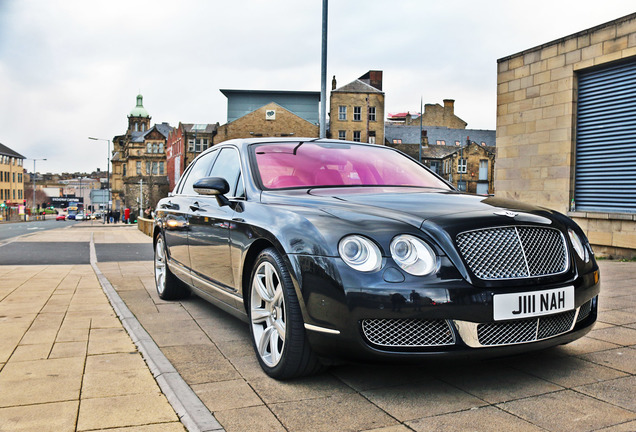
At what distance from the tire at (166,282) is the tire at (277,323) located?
2.50 m

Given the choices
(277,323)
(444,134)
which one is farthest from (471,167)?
(277,323)

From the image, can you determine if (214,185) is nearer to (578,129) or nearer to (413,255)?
(413,255)

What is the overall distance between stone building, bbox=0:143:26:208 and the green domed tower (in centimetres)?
2403

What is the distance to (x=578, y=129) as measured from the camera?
11.3 m

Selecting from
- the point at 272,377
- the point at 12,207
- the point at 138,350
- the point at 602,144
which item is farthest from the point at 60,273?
the point at 12,207

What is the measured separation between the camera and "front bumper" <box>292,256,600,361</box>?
273cm

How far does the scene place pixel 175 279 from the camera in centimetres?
593

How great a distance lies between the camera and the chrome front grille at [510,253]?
284cm

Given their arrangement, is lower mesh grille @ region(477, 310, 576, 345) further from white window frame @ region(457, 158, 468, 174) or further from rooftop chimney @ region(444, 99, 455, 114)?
rooftop chimney @ region(444, 99, 455, 114)

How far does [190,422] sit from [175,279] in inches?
136

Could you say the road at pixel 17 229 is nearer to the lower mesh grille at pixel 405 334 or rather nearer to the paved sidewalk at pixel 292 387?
the paved sidewalk at pixel 292 387

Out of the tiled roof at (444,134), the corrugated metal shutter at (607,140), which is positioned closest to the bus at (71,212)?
the tiled roof at (444,134)

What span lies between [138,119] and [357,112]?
7786 cm

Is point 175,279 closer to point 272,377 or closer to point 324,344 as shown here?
point 272,377
